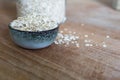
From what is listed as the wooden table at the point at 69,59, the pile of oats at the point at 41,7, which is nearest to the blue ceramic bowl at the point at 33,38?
the wooden table at the point at 69,59

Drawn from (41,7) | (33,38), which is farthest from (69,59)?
(41,7)

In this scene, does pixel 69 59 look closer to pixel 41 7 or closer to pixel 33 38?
pixel 33 38

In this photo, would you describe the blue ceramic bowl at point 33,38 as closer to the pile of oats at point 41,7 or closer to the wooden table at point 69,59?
the wooden table at point 69,59

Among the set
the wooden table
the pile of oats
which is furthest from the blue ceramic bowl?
the pile of oats

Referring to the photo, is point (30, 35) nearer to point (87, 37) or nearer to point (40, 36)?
point (40, 36)

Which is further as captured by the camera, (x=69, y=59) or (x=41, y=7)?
(x=41, y=7)

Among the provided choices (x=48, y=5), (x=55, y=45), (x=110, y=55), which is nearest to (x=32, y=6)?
(x=48, y=5)
